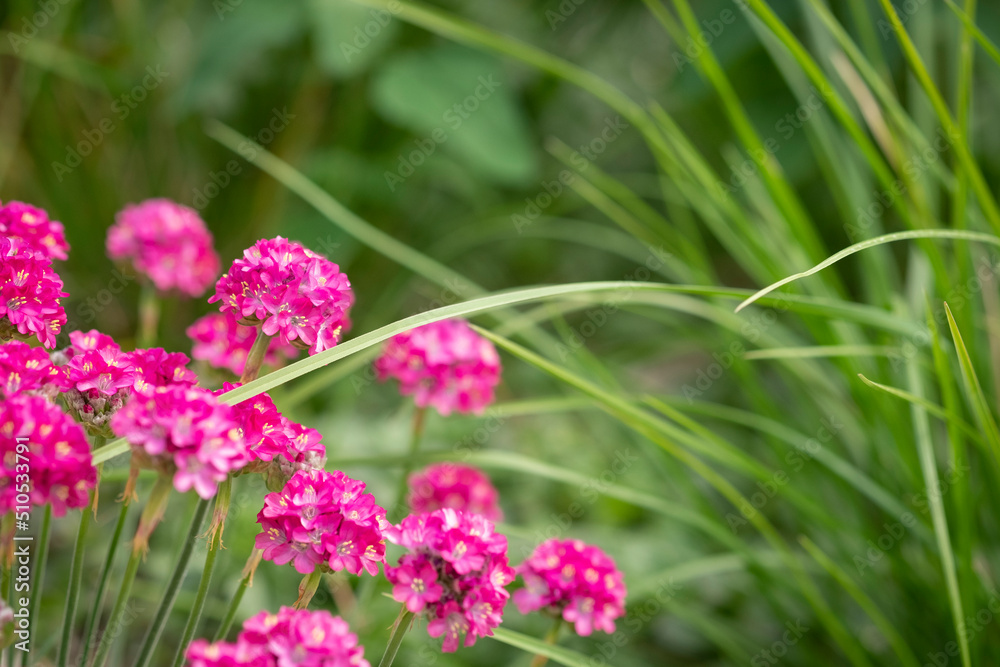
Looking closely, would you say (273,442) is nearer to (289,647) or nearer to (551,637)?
(289,647)

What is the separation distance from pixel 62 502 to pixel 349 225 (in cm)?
53

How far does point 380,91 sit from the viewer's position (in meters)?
1.41

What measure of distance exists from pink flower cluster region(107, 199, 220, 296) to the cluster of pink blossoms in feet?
1.69

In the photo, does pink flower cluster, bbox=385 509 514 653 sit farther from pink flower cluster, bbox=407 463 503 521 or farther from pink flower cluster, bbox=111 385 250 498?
pink flower cluster, bbox=407 463 503 521

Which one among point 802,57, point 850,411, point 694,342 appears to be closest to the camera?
point 802,57

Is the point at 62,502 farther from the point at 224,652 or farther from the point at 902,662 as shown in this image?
the point at 902,662

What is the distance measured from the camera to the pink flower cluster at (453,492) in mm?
890

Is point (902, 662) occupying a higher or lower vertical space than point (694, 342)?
lower

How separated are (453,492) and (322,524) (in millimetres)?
420

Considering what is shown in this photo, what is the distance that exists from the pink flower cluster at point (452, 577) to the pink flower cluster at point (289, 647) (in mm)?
75

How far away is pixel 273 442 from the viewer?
474 millimetres

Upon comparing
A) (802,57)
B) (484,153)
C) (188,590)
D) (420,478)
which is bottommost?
(188,590)

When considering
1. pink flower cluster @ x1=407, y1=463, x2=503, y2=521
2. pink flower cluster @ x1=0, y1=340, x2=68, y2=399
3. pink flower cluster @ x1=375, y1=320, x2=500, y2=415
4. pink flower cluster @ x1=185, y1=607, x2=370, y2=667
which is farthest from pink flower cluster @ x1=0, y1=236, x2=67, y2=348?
pink flower cluster @ x1=407, y1=463, x2=503, y2=521

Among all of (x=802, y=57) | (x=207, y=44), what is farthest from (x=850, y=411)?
(x=207, y=44)
